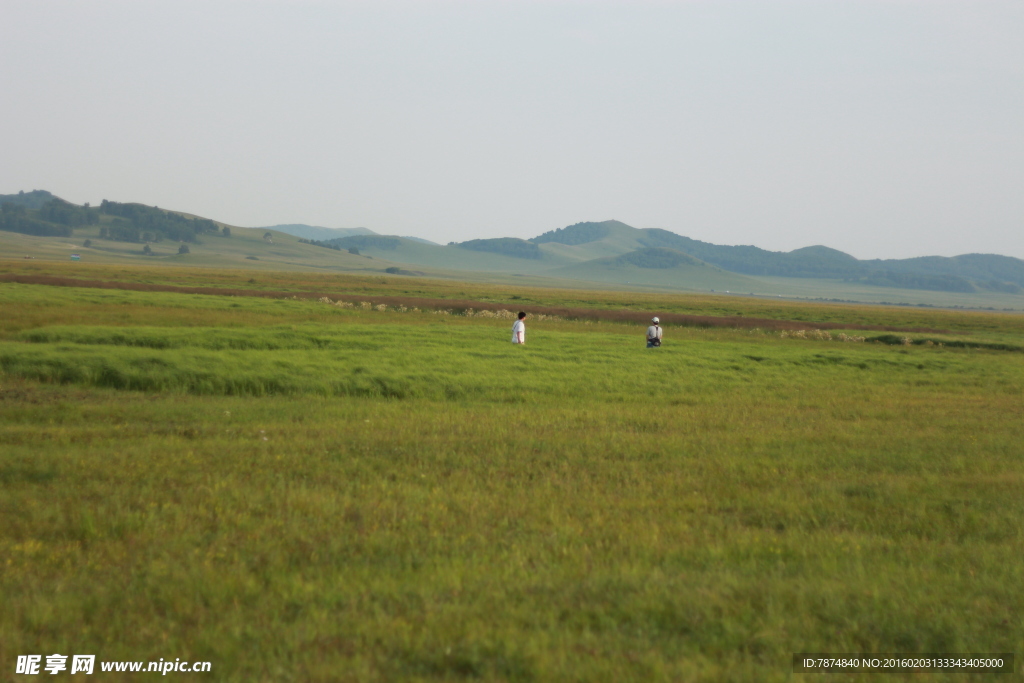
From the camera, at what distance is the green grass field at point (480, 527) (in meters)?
5.68

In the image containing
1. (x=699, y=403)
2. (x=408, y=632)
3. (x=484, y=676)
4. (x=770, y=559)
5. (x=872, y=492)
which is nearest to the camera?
(x=484, y=676)

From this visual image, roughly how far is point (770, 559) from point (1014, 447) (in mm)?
9691

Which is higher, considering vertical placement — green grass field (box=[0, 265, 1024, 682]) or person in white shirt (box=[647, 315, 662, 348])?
person in white shirt (box=[647, 315, 662, 348])

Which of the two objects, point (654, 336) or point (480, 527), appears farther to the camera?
point (654, 336)

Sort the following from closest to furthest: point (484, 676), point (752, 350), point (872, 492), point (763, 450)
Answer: point (484, 676), point (872, 492), point (763, 450), point (752, 350)

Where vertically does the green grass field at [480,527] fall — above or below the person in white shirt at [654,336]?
below

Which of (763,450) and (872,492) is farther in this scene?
(763,450)

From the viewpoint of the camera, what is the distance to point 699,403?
19.1 meters

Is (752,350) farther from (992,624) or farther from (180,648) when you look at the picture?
(180,648)

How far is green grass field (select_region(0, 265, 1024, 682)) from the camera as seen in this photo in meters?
5.68

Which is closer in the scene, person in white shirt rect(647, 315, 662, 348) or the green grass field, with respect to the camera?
the green grass field

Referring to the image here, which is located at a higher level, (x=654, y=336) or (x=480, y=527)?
(x=654, y=336)

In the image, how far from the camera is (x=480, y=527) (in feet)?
27.1

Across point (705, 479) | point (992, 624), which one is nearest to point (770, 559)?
point (992, 624)
